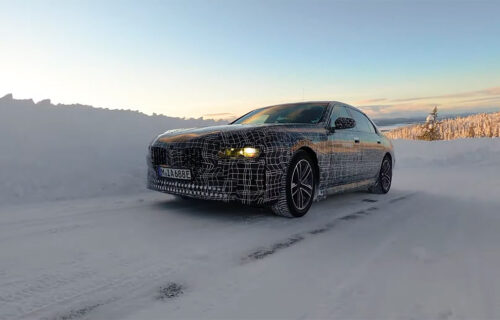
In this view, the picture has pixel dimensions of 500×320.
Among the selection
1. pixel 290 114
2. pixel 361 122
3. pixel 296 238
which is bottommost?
pixel 296 238

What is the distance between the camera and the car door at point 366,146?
5.45m

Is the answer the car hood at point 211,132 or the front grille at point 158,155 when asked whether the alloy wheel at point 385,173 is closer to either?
the car hood at point 211,132

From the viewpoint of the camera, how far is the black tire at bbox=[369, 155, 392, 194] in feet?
20.6

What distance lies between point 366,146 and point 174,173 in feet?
10.9

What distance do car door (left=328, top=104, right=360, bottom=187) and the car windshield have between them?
23 centimetres

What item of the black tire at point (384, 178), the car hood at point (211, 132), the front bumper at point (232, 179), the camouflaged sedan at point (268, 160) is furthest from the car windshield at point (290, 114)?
the black tire at point (384, 178)

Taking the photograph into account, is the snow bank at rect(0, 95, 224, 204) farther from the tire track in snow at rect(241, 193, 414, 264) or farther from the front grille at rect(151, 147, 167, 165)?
the tire track in snow at rect(241, 193, 414, 264)

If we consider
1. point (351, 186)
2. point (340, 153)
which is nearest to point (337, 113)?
point (340, 153)

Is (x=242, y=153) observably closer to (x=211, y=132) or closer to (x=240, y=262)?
(x=211, y=132)

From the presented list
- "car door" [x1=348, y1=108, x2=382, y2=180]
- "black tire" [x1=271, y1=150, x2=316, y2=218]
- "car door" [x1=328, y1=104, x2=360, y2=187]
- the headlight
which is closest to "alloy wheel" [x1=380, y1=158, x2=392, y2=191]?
"car door" [x1=348, y1=108, x2=382, y2=180]

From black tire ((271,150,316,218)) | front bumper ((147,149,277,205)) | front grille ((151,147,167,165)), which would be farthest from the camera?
front grille ((151,147,167,165))

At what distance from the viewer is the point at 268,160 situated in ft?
11.7

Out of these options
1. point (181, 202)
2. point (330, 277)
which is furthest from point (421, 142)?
point (330, 277)

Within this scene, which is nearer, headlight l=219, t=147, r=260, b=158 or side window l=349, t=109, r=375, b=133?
headlight l=219, t=147, r=260, b=158
